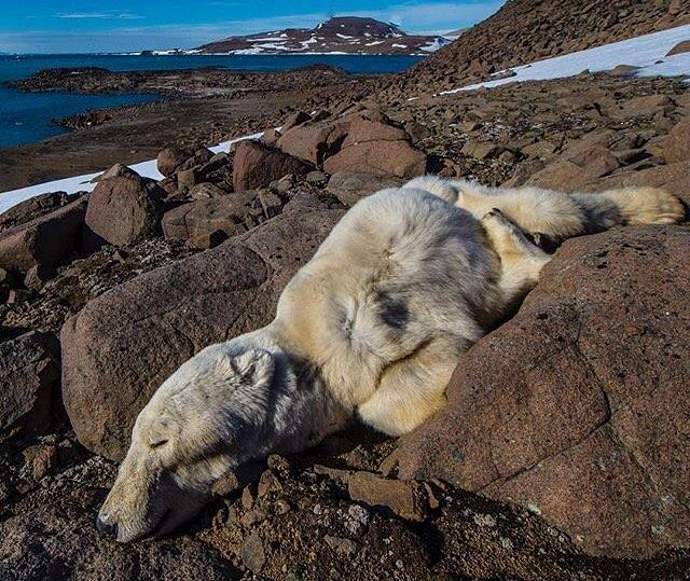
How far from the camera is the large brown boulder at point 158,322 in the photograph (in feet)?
15.2

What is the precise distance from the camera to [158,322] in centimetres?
508

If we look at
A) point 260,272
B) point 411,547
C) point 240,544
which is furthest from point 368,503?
point 260,272

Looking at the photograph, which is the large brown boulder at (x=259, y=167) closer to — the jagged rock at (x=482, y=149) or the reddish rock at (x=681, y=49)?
the jagged rock at (x=482, y=149)

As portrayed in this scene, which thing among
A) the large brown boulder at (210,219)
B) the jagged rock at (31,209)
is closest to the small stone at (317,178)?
the large brown boulder at (210,219)

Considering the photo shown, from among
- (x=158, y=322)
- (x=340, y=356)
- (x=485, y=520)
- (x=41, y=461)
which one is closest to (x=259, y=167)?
(x=158, y=322)

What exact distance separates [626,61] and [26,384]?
61.0 feet

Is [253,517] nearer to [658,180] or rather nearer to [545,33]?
[658,180]

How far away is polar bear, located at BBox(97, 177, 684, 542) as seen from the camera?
3.74 metres

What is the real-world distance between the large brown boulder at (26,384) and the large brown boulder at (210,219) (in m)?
2.85

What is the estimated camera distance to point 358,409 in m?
4.07

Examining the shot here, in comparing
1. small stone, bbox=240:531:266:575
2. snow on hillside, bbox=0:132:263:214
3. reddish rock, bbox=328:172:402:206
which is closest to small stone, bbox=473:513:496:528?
small stone, bbox=240:531:266:575

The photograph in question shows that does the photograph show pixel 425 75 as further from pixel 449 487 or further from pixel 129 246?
pixel 449 487

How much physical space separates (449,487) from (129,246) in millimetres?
6388

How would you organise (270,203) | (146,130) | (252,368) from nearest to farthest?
(252,368) → (270,203) → (146,130)
